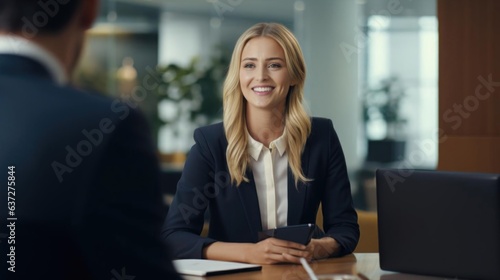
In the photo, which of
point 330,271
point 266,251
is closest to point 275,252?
point 266,251

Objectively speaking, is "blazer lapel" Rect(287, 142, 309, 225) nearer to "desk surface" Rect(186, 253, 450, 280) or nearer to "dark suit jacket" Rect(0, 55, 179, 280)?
"desk surface" Rect(186, 253, 450, 280)

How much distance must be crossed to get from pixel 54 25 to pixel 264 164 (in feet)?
7.27

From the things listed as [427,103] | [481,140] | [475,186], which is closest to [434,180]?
[475,186]

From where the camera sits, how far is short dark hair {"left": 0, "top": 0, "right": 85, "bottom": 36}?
0.93 m

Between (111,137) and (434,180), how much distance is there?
1585mm

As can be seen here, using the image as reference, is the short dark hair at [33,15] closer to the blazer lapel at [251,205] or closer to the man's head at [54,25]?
the man's head at [54,25]

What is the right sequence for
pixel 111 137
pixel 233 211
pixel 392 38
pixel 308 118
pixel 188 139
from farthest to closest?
pixel 188 139 < pixel 392 38 < pixel 308 118 < pixel 233 211 < pixel 111 137

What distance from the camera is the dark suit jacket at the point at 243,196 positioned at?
3016 mm

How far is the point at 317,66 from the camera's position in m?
7.68

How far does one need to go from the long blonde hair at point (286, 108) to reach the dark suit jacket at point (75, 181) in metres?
2.16

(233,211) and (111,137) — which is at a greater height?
(111,137)

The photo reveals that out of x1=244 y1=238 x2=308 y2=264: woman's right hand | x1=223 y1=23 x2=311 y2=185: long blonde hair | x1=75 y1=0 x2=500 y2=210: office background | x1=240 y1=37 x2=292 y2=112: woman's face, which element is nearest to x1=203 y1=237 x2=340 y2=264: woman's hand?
x1=244 y1=238 x2=308 y2=264: woman's right hand

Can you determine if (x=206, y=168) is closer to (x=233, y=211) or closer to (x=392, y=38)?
(x=233, y=211)

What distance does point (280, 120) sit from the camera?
327 cm
